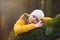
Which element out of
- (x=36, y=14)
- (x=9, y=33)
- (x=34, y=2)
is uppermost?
(x=36, y=14)

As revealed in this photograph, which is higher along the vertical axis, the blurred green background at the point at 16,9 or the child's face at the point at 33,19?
the child's face at the point at 33,19

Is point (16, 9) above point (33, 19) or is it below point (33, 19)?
below

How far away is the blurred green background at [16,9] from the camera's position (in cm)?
256

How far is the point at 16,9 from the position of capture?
263cm

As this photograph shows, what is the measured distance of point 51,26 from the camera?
1.34 meters

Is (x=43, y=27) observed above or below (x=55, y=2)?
above

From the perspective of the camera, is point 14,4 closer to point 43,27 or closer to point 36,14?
point 36,14

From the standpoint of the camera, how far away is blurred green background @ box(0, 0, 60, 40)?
2561mm

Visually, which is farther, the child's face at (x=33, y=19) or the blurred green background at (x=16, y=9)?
the blurred green background at (x=16, y=9)

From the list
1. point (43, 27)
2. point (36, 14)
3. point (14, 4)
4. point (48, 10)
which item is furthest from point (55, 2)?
point (43, 27)

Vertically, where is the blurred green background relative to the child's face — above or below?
below

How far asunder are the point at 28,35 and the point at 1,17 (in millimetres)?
1374

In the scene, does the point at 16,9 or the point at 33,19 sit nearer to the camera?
the point at 33,19

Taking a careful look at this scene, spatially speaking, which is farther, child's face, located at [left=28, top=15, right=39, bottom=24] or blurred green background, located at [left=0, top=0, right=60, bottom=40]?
blurred green background, located at [left=0, top=0, right=60, bottom=40]
